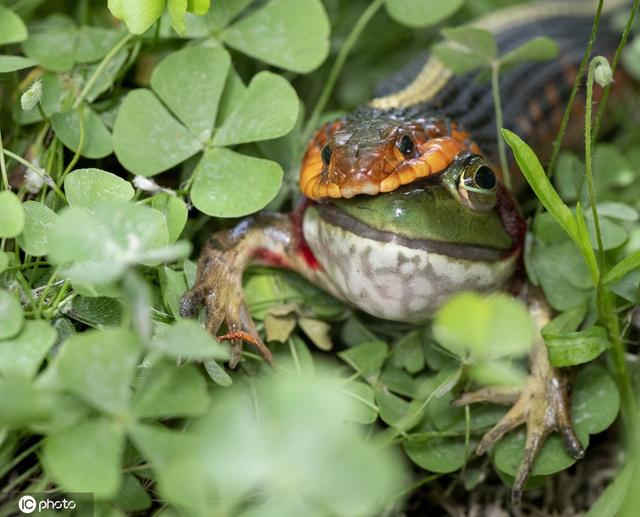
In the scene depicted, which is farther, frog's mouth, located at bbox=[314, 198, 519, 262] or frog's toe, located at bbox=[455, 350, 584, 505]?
frog's toe, located at bbox=[455, 350, 584, 505]

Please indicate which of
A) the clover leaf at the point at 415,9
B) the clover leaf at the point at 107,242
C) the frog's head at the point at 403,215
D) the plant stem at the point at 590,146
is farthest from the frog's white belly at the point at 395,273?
the clover leaf at the point at 415,9

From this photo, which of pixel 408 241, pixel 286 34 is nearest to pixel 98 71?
pixel 286 34

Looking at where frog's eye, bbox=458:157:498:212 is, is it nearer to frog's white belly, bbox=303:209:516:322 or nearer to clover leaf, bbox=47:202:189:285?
frog's white belly, bbox=303:209:516:322

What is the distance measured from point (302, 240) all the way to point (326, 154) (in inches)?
17.1

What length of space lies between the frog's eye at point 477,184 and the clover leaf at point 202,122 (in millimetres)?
554

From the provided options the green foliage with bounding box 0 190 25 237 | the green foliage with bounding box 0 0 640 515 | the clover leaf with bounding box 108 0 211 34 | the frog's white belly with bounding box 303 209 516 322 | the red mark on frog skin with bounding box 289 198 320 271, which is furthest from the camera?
the red mark on frog skin with bounding box 289 198 320 271

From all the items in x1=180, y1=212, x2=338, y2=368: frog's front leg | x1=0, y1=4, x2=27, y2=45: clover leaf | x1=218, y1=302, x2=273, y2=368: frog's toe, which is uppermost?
x1=0, y1=4, x2=27, y2=45: clover leaf

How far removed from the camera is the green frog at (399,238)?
6.17 ft

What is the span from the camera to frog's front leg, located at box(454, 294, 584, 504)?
204cm

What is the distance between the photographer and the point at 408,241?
1.89 metres

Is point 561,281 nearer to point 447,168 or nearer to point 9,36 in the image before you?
point 447,168

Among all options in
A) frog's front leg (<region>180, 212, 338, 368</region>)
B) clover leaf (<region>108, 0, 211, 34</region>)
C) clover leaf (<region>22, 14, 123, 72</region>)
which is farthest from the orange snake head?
clover leaf (<region>22, 14, 123, 72</region>)

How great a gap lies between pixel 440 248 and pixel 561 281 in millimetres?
564

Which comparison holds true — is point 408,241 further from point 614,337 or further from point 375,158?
point 614,337
